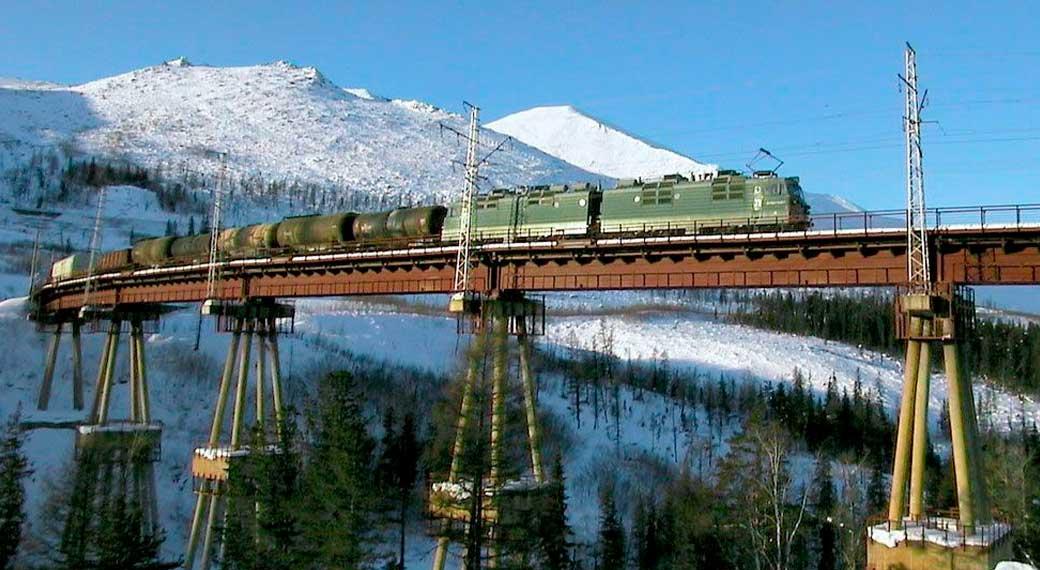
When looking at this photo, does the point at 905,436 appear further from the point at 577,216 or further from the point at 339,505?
the point at 339,505

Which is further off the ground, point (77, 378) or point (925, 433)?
point (925, 433)

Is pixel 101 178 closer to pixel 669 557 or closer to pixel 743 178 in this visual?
pixel 669 557

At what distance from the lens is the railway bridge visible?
2238cm

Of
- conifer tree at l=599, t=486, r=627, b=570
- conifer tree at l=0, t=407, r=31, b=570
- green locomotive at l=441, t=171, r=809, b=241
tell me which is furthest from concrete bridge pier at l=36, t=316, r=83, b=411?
conifer tree at l=599, t=486, r=627, b=570

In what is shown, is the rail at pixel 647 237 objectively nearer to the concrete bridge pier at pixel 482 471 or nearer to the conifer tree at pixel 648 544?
the concrete bridge pier at pixel 482 471

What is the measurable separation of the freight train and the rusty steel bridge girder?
2.99 ft

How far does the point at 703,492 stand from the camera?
56594 millimetres

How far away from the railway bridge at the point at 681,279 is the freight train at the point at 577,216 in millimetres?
964

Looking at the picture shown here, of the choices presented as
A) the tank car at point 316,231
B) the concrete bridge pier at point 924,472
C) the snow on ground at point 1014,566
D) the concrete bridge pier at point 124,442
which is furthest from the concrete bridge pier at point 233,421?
the snow on ground at point 1014,566

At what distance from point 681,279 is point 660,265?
1.02 metres

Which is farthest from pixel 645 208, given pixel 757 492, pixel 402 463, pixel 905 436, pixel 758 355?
pixel 758 355

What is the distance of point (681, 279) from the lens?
28.7 m

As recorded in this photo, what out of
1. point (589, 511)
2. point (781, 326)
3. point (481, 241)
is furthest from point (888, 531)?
point (781, 326)

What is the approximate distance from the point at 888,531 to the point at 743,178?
14.6m
